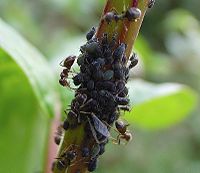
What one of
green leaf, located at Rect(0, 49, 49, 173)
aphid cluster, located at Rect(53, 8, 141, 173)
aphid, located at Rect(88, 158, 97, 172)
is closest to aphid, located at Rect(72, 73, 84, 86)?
aphid cluster, located at Rect(53, 8, 141, 173)

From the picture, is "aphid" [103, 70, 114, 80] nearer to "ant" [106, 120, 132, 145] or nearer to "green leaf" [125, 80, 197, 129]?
"ant" [106, 120, 132, 145]

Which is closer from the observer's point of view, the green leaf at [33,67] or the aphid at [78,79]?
the aphid at [78,79]

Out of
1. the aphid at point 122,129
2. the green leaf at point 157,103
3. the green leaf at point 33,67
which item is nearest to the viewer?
the aphid at point 122,129

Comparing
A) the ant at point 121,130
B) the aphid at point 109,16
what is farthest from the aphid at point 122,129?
the aphid at point 109,16

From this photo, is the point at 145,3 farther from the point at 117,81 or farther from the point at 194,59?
the point at 194,59

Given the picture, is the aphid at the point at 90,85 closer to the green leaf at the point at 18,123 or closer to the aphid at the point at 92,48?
the aphid at the point at 92,48

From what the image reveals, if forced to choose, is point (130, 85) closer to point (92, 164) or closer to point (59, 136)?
point (59, 136)

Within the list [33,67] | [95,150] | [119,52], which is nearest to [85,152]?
[95,150]
